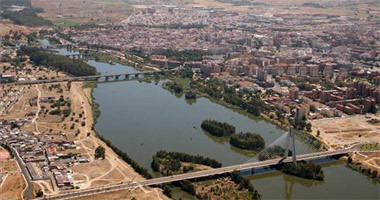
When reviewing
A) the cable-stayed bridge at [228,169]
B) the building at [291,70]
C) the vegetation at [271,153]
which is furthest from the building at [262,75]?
the vegetation at [271,153]

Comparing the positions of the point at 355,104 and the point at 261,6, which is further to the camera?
the point at 261,6

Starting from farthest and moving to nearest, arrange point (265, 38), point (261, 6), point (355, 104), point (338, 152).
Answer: point (261, 6) < point (265, 38) < point (355, 104) < point (338, 152)

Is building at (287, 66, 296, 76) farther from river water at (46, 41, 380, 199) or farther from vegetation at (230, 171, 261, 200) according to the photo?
vegetation at (230, 171, 261, 200)

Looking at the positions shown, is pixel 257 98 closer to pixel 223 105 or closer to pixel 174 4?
pixel 223 105

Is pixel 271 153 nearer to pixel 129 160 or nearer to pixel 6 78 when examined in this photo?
pixel 129 160

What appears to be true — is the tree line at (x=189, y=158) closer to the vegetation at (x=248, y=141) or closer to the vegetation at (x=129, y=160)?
the vegetation at (x=129, y=160)

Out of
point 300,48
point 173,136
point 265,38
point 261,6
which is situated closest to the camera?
point 173,136

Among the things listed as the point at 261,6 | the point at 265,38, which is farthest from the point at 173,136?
the point at 261,6
